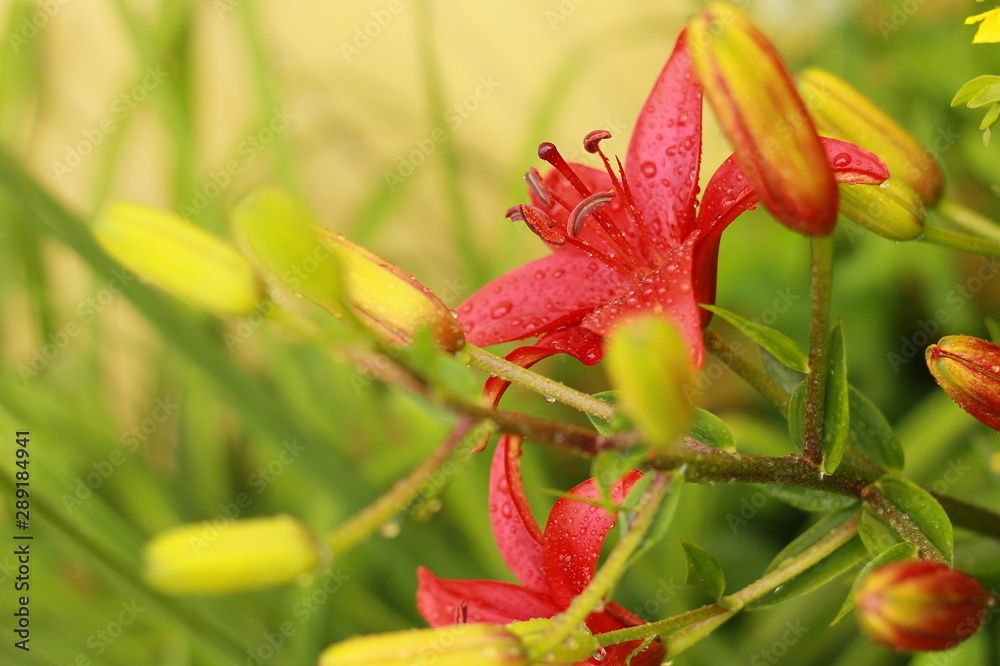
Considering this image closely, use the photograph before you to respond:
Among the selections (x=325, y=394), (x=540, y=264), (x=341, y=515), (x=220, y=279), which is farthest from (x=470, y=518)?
(x=220, y=279)

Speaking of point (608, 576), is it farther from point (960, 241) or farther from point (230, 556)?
point (960, 241)

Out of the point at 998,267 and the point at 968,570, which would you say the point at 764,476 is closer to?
the point at 968,570

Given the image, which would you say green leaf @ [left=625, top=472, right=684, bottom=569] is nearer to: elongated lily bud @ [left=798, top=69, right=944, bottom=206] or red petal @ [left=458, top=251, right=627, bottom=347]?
red petal @ [left=458, top=251, right=627, bottom=347]

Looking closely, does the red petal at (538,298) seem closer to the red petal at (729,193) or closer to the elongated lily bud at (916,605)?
the red petal at (729,193)

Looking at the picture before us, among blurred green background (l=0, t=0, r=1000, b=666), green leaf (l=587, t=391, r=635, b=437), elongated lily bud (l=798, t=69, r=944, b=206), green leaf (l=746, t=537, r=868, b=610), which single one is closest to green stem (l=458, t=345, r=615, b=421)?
green leaf (l=587, t=391, r=635, b=437)

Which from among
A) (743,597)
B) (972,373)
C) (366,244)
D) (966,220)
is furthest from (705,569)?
(366,244)

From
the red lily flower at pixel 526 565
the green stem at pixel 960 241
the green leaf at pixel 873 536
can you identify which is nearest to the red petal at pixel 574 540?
the red lily flower at pixel 526 565

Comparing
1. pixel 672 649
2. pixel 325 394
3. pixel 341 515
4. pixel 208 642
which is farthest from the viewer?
pixel 325 394
